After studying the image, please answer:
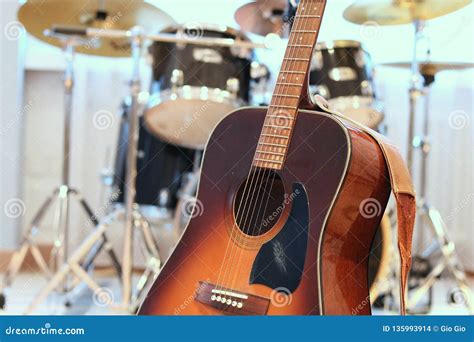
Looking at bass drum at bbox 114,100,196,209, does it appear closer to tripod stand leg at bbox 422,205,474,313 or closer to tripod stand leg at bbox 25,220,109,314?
tripod stand leg at bbox 25,220,109,314

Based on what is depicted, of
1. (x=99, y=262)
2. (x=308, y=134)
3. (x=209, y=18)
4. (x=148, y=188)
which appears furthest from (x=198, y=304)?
(x=99, y=262)

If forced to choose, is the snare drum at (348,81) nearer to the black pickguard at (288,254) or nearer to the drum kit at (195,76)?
the drum kit at (195,76)

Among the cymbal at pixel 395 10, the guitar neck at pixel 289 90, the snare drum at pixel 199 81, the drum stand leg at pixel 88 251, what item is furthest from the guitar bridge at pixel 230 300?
the cymbal at pixel 395 10

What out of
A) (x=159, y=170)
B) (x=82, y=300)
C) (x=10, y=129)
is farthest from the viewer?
(x=10, y=129)

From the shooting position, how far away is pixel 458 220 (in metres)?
3.23

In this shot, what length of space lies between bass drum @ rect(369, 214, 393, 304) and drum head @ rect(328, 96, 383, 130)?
329 millimetres

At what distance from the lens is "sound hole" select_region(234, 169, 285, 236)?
3.65ft

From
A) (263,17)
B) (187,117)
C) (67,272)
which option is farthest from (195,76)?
(67,272)

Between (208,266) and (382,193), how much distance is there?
1.05 feet

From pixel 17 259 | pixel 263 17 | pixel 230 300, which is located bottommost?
pixel 17 259

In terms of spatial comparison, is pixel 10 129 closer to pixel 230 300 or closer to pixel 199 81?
pixel 199 81

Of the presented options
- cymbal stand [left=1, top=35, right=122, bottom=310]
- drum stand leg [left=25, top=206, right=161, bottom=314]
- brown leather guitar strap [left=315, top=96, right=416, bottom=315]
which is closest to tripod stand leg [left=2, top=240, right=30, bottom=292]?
cymbal stand [left=1, top=35, right=122, bottom=310]

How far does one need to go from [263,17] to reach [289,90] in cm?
96

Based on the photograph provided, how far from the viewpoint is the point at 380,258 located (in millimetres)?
1939
